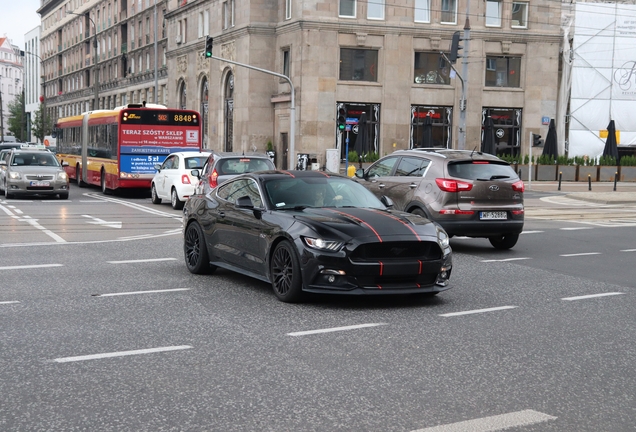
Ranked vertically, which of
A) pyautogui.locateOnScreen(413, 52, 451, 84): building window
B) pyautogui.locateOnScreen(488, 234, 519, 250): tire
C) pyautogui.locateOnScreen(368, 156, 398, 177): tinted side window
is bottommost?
pyautogui.locateOnScreen(488, 234, 519, 250): tire

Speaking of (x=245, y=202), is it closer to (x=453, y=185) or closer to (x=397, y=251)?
(x=397, y=251)

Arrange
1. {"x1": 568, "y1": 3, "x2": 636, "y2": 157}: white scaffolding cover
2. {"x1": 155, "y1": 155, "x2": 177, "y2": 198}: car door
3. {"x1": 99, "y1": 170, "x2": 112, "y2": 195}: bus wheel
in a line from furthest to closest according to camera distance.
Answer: {"x1": 568, "y1": 3, "x2": 636, "y2": 157}: white scaffolding cover < {"x1": 99, "y1": 170, "x2": 112, "y2": 195}: bus wheel < {"x1": 155, "y1": 155, "x2": 177, "y2": 198}: car door

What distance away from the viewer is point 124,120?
97.0 ft

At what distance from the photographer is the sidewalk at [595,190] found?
30.5 meters

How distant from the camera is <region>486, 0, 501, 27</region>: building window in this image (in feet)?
167

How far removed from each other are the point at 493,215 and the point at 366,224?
5.92 meters

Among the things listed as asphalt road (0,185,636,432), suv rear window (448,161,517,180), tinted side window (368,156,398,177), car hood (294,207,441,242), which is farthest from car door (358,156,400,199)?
car hood (294,207,441,242)

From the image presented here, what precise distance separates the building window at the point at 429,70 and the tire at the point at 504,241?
35.5 meters

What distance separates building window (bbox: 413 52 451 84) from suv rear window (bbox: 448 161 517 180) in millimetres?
35893

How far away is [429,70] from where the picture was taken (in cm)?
5059

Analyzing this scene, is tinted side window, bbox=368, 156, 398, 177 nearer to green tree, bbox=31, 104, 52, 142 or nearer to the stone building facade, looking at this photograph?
the stone building facade

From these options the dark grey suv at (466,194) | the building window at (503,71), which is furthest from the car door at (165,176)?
the building window at (503,71)

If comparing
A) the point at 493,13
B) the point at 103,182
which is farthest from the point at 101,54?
the point at 103,182

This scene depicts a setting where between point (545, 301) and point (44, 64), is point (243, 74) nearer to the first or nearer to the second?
point (545, 301)
